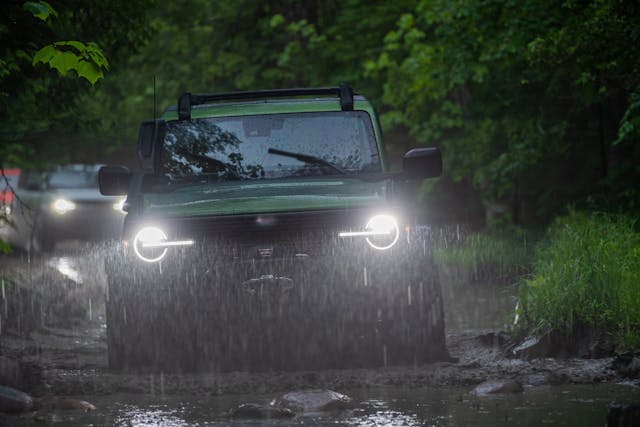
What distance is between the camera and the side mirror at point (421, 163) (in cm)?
862

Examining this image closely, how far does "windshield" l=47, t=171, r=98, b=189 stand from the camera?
2259 centimetres

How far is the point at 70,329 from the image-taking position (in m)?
11.9

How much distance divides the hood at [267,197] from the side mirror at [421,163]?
0.28 meters

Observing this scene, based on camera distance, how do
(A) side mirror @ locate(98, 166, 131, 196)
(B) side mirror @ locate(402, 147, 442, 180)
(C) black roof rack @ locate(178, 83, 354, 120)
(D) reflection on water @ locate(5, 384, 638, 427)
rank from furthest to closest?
(C) black roof rack @ locate(178, 83, 354, 120) → (A) side mirror @ locate(98, 166, 131, 196) → (B) side mirror @ locate(402, 147, 442, 180) → (D) reflection on water @ locate(5, 384, 638, 427)

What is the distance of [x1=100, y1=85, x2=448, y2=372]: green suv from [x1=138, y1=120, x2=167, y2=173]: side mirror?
611 millimetres

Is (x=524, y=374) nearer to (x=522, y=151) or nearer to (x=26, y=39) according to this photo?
(x=26, y=39)

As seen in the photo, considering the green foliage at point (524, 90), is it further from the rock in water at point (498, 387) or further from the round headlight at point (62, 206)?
the round headlight at point (62, 206)

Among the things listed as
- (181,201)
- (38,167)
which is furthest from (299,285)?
(38,167)

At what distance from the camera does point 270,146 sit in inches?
361

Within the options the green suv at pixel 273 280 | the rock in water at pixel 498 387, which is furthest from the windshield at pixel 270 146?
the rock in water at pixel 498 387

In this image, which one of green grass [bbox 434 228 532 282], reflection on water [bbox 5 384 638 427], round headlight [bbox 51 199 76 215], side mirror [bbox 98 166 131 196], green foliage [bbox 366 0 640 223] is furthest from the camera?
round headlight [bbox 51 199 76 215]

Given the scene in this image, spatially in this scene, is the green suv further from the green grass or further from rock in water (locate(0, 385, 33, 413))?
the green grass

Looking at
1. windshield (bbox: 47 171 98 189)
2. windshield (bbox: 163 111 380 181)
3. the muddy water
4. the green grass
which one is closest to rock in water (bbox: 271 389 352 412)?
the muddy water

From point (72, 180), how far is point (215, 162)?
14.3 metres
